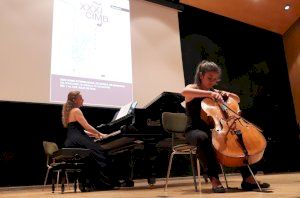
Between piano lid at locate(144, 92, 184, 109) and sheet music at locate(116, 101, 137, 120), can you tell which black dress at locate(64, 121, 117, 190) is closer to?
sheet music at locate(116, 101, 137, 120)

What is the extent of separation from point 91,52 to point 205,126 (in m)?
3.09

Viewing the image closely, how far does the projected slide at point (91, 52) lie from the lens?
16.0 ft

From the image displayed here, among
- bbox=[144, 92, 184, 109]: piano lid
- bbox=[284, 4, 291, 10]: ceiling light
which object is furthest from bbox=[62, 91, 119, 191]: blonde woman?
bbox=[284, 4, 291, 10]: ceiling light

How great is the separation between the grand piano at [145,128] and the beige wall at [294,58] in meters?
4.88

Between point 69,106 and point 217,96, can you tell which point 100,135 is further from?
point 217,96

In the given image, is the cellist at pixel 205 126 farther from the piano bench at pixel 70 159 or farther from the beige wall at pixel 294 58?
the beige wall at pixel 294 58

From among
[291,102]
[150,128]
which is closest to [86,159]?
[150,128]

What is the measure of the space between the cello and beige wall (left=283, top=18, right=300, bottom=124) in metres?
6.27

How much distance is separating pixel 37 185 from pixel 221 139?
137 inches

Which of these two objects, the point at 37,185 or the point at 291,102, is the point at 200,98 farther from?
the point at 291,102

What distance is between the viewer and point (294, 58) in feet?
26.1

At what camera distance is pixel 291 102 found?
792 cm

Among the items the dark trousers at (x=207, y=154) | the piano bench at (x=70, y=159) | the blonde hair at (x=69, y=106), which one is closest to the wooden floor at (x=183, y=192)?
the dark trousers at (x=207, y=154)

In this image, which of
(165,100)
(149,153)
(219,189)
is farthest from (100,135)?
(219,189)
